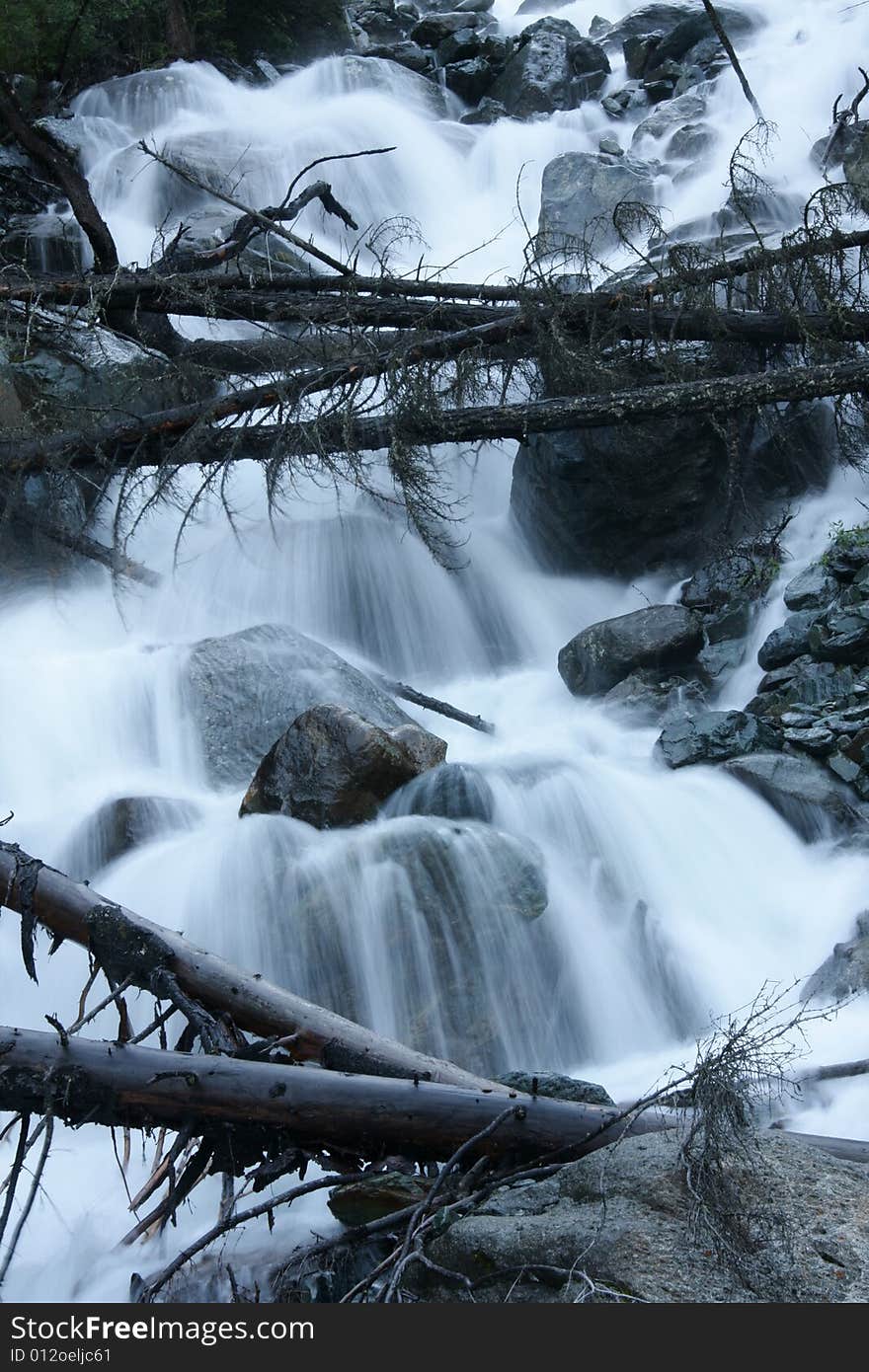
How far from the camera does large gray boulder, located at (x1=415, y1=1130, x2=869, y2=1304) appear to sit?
2463 mm

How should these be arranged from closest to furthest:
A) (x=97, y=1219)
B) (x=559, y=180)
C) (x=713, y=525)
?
(x=97, y=1219)
(x=713, y=525)
(x=559, y=180)

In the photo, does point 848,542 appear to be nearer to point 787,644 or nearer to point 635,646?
point 787,644

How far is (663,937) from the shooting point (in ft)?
19.4

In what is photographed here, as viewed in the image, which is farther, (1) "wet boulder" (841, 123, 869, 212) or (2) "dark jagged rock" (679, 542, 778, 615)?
(1) "wet boulder" (841, 123, 869, 212)

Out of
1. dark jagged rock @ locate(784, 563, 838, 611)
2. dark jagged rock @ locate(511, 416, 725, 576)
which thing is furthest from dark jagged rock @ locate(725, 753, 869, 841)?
dark jagged rock @ locate(511, 416, 725, 576)

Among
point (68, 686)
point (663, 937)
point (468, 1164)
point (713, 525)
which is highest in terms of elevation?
point (713, 525)

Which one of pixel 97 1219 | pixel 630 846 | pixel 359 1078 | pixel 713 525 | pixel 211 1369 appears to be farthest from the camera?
pixel 713 525

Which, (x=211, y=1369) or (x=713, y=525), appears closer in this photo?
(x=211, y=1369)

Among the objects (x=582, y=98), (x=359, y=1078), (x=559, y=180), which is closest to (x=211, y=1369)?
(x=359, y=1078)

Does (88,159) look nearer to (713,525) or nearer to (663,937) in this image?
(713,525)

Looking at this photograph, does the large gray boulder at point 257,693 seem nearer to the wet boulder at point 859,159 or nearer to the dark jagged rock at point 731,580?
the dark jagged rock at point 731,580

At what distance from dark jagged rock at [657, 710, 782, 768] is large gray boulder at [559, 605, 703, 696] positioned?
3.45 feet

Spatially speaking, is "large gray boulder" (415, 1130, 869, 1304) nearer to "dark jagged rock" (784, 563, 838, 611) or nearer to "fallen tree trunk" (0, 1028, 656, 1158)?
"fallen tree trunk" (0, 1028, 656, 1158)

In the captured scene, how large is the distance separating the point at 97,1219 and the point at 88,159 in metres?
14.3
